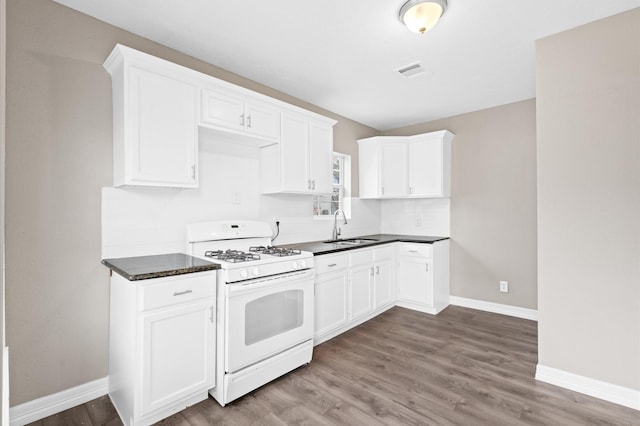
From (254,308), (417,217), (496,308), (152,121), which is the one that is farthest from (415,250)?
(152,121)

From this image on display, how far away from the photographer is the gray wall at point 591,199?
86.7 inches

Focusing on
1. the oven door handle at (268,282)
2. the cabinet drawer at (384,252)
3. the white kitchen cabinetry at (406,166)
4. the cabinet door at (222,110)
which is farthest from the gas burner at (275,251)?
the white kitchen cabinetry at (406,166)

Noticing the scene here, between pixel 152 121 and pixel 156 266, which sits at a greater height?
pixel 152 121

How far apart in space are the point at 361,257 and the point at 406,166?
1646mm

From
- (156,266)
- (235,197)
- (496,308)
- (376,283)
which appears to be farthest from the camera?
(496,308)

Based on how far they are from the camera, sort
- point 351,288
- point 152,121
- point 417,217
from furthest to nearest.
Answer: point 417,217 → point 351,288 → point 152,121

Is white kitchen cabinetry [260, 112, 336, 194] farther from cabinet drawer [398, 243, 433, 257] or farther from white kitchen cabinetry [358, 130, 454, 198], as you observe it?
cabinet drawer [398, 243, 433, 257]

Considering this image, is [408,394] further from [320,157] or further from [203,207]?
[320,157]

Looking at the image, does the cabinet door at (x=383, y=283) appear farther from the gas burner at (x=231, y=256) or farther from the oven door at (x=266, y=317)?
the gas burner at (x=231, y=256)

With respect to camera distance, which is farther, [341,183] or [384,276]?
[341,183]

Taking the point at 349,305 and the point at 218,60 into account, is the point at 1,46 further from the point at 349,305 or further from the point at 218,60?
the point at 349,305

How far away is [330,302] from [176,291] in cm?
158

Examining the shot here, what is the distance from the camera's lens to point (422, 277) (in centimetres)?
403

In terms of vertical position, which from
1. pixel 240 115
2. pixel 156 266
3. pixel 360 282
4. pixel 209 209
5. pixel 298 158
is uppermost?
pixel 240 115
